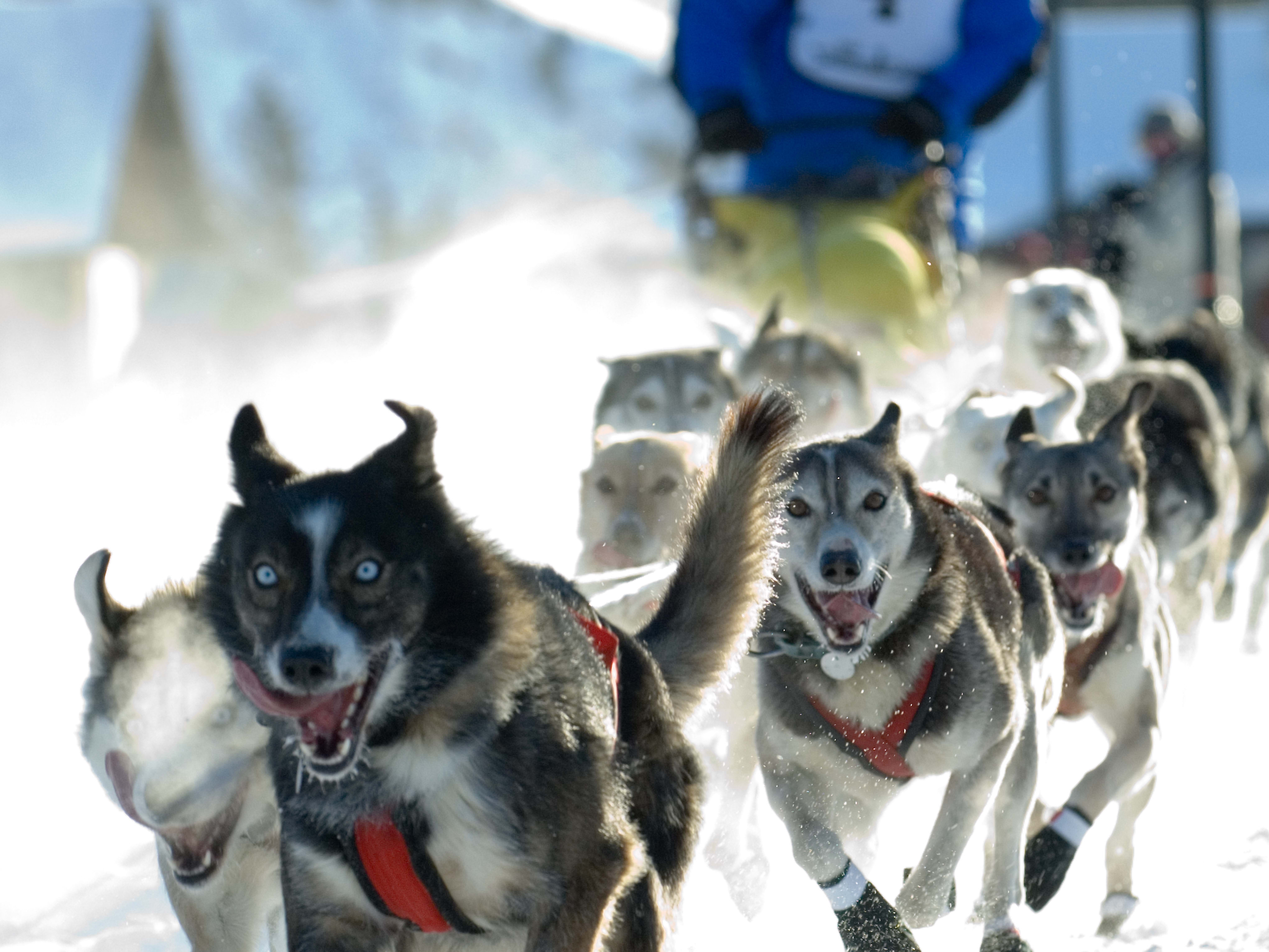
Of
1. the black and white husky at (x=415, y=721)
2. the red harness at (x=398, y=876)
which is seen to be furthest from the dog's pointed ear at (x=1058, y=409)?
the red harness at (x=398, y=876)

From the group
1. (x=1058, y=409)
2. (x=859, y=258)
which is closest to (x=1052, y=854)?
(x=1058, y=409)

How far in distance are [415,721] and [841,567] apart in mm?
981

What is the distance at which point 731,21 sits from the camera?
616cm

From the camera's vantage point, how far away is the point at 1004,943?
3006 mm

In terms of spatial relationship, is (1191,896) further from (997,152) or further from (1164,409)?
(997,152)

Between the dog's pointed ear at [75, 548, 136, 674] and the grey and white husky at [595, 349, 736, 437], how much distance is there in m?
2.76

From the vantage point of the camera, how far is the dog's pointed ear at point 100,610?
2547mm

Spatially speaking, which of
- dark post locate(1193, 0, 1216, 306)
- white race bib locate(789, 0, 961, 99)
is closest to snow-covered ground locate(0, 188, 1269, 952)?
white race bib locate(789, 0, 961, 99)

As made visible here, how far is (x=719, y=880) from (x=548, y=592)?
1.42 meters

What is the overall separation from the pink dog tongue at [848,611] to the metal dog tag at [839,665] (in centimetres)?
5

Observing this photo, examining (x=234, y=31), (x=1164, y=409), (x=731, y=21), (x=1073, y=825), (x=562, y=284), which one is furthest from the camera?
(x=234, y=31)

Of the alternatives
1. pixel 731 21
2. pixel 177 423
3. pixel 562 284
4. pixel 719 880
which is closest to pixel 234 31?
pixel 562 284

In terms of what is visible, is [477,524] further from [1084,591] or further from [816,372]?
[816,372]

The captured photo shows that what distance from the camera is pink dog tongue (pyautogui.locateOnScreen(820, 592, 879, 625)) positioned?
3.02 m
